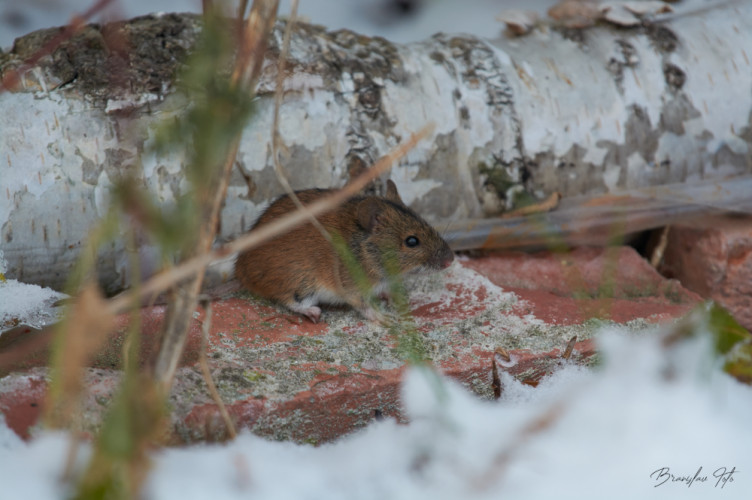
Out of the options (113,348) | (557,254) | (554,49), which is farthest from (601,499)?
(554,49)

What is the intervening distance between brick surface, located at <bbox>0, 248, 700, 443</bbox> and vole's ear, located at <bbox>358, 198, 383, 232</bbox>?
0.37 meters

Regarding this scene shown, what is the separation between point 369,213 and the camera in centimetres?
314

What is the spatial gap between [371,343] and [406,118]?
1.23m

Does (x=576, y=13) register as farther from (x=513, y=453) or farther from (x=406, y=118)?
(x=513, y=453)

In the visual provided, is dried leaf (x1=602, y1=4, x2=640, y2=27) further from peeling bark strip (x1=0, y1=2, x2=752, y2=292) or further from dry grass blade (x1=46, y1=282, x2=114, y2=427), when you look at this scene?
dry grass blade (x1=46, y1=282, x2=114, y2=427)

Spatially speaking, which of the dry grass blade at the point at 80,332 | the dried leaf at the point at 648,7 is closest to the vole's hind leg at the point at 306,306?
the dry grass blade at the point at 80,332

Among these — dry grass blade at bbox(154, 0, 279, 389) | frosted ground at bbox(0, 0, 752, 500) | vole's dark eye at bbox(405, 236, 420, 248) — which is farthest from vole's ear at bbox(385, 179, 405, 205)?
dry grass blade at bbox(154, 0, 279, 389)

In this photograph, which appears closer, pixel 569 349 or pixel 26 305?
pixel 569 349

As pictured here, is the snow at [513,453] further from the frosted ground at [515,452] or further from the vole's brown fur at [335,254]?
the vole's brown fur at [335,254]

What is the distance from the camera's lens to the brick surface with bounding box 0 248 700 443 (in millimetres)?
2172

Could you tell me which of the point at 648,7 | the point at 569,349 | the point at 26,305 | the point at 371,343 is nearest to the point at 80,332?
the point at 371,343

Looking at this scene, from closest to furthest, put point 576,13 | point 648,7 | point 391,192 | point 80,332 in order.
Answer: point 80,332, point 391,192, point 576,13, point 648,7

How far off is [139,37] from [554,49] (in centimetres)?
213

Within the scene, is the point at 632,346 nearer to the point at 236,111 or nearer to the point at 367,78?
the point at 236,111
